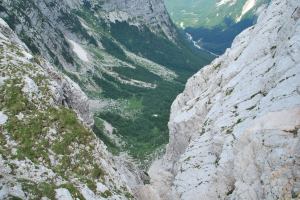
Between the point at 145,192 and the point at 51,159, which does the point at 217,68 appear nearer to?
the point at 145,192

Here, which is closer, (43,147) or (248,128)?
(43,147)

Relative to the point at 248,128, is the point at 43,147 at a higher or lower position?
lower

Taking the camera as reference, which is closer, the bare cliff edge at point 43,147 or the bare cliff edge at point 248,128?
the bare cliff edge at point 43,147

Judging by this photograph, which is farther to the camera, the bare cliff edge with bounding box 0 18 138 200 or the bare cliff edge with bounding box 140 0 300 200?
the bare cliff edge with bounding box 140 0 300 200
